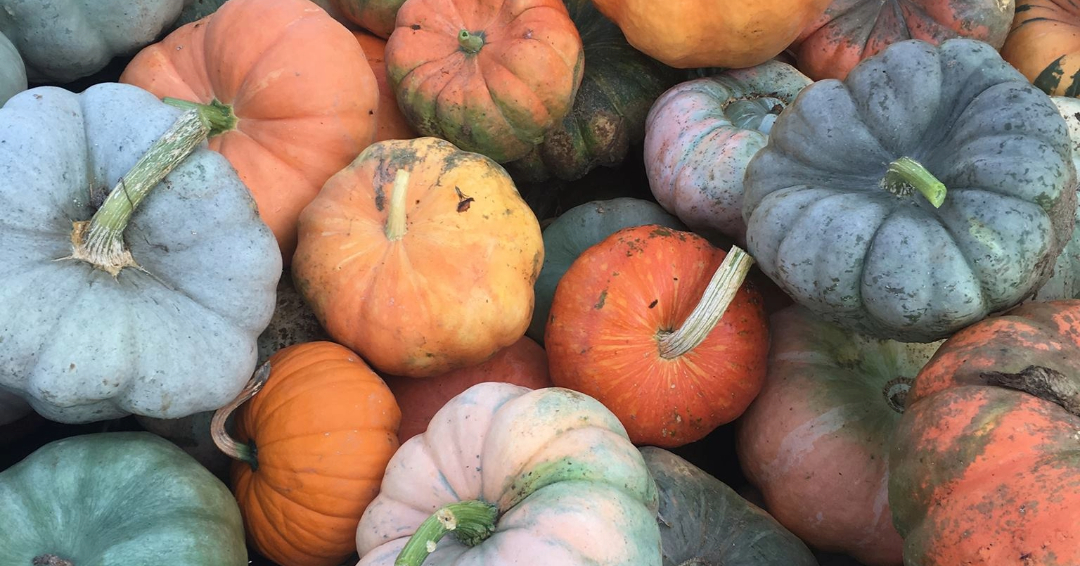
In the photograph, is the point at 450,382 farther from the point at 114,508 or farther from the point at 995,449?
the point at 995,449

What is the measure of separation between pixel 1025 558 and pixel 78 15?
2.65 m

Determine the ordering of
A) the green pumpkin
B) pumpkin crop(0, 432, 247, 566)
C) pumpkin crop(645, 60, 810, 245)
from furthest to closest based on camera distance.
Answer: the green pumpkin
pumpkin crop(645, 60, 810, 245)
pumpkin crop(0, 432, 247, 566)

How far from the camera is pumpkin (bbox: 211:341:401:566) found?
6.46 feet

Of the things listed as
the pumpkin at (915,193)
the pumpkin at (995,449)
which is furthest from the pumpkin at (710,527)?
the pumpkin at (915,193)

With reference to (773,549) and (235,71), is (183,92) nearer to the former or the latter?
(235,71)

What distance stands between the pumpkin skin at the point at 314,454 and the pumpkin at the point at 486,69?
0.83m

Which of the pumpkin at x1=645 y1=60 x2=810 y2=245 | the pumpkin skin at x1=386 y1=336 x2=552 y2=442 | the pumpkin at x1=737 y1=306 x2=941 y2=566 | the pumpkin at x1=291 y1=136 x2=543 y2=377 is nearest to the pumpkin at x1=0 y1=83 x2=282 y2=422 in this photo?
the pumpkin at x1=291 y1=136 x2=543 y2=377

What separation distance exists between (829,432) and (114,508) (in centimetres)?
174

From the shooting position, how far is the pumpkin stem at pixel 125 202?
1.71 meters

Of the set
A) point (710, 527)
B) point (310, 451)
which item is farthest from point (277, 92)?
point (710, 527)

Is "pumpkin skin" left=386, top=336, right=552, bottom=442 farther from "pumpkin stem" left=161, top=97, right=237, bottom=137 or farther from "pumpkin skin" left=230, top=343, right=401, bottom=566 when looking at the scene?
"pumpkin stem" left=161, top=97, right=237, bottom=137

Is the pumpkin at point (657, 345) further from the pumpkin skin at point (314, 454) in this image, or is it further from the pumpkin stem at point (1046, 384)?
the pumpkin stem at point (1046, 384)

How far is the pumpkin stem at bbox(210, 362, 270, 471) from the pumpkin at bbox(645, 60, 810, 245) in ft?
4.25

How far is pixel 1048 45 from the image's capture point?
9.14ft
